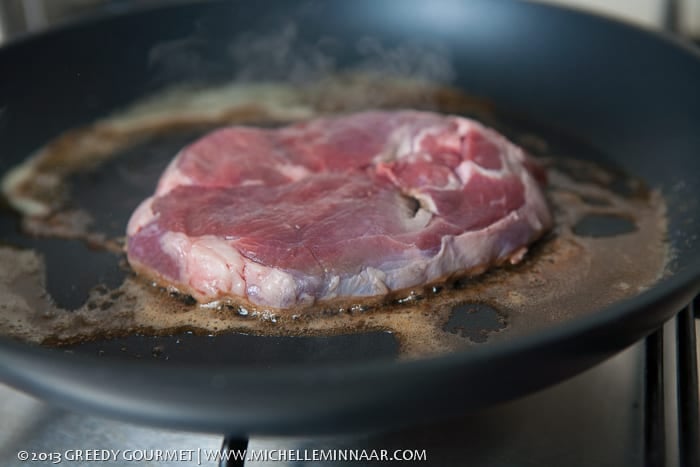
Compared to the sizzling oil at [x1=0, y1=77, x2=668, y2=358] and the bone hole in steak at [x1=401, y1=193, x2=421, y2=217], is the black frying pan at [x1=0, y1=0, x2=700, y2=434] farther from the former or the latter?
the bone hole in steak at [x1=401, y1=193, x2=421, y2=217]

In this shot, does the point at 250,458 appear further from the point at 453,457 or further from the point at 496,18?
the point at 496,18

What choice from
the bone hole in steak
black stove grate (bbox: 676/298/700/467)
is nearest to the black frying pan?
black stove grate (bbox: 676/298/700/467)

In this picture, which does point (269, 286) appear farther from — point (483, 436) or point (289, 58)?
point (289, 58)

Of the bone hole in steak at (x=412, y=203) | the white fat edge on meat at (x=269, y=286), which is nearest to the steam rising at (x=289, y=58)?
the bone hole in steak at (x=412, y=203)

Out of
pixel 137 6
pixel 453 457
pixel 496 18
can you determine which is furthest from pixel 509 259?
pixel 137 6

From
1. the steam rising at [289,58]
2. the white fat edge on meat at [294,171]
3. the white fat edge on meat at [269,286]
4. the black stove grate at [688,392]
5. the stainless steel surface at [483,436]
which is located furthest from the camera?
the steam rising at [289,58]

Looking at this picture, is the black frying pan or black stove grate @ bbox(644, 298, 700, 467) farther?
black stove grate @ bbox(644, 298, 700, 467)

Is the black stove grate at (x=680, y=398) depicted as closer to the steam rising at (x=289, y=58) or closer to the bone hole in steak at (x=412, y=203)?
the bone hole in steak at (x=412, y=203)
